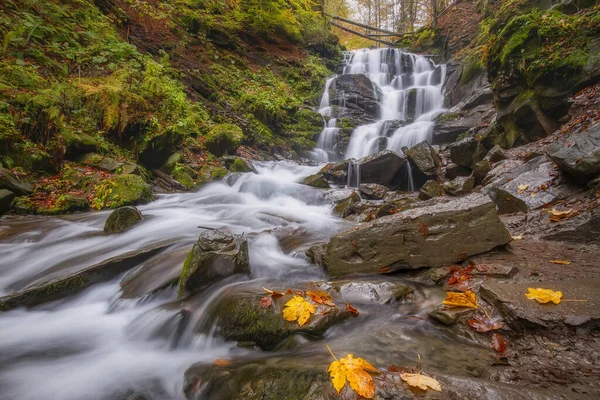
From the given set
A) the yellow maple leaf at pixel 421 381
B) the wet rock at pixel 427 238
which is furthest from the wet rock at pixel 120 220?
the yellow maple leaf at pixel 421 381

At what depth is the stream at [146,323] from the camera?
201cm

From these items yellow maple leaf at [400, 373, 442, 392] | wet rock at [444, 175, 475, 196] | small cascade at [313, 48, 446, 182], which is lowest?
yellow maple leaf at [400, 373, 442, 392]

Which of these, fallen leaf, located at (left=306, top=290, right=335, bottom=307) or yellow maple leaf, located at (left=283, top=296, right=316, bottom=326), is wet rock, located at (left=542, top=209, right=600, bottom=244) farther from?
yellow maple leaf, located at (left=283, top=296, right=316, bottom=326)

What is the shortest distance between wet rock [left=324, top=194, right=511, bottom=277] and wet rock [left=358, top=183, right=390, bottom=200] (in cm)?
476

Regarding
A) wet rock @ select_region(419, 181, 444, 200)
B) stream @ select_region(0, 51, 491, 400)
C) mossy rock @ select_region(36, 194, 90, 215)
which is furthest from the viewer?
wet rock @ select_region(419, 181, 444, 200)

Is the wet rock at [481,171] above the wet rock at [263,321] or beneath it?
above

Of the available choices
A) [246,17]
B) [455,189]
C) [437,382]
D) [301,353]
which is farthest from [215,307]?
[246,17]

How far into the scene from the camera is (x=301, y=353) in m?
1.98

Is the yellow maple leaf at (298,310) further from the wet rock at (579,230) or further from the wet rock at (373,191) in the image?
the wet rock at (373,191)

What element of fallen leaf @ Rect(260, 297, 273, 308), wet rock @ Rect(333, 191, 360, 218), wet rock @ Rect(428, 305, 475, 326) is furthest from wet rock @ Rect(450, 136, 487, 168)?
fallen leaf @ Rect(260, 297, 273, 308)

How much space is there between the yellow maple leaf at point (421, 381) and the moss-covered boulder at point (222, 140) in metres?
9.00

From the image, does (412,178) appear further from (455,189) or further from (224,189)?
(224,189)

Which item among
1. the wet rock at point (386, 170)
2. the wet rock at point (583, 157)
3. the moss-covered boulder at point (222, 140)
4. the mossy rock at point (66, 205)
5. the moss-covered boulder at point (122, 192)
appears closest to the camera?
the wet rock at point (583, 157)

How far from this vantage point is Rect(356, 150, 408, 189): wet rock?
8.74 metres
